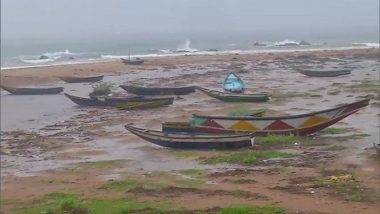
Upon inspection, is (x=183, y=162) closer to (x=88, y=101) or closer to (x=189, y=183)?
(x=189, y=183)

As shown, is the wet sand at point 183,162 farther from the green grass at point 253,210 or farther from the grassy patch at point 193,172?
the green grass at point 253,210

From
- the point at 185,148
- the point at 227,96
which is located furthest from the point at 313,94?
the point at 185,148

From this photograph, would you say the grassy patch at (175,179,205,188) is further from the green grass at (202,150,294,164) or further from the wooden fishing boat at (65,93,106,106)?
the wooden fishing boat at (65,93,106,106)

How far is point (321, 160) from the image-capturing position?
15883 mm

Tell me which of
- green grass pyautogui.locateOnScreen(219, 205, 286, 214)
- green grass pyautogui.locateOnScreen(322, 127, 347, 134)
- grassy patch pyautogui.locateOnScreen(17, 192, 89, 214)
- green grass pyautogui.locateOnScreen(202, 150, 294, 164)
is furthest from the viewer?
green grass pyautogui.locateOnScreen(322, 127, 347, 134)

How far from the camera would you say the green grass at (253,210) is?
35.9ft

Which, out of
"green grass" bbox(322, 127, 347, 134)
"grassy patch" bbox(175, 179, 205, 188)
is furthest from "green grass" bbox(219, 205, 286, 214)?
"green grass" bbox(322, 127, 347, 134)

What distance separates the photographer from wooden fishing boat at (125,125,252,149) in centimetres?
1778

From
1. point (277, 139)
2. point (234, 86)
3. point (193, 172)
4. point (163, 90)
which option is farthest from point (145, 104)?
point (193, 172)

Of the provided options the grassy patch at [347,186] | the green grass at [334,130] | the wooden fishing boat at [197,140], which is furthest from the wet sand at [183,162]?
the wooden fishing boat at [197,140]

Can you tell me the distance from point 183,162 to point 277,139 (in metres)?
3.36

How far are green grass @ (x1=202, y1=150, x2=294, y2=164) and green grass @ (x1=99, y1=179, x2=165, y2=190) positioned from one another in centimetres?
257

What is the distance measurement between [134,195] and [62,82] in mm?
32960

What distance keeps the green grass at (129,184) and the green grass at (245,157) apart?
8.42 ft
